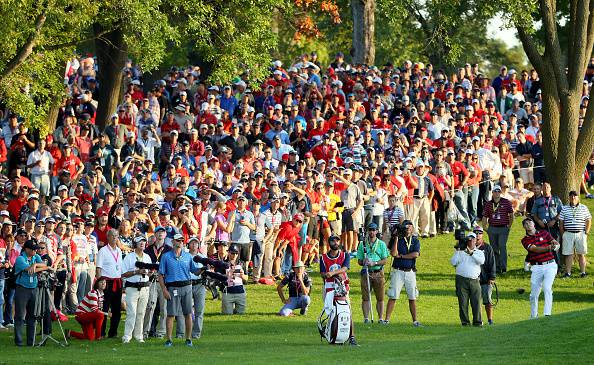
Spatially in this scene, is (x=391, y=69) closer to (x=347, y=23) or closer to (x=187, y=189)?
(x=187, y=189)

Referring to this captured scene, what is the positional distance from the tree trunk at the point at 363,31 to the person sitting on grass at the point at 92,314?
25.6m

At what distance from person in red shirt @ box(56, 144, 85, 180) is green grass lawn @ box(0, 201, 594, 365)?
4.98m

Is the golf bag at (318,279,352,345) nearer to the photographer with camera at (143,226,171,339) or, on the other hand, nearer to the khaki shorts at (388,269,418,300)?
the khaki shorts at (388,269,418,300)

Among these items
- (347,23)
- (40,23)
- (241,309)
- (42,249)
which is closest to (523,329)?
(241,309)

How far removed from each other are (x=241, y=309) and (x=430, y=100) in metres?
13.4

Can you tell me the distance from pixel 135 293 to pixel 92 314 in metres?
0.90

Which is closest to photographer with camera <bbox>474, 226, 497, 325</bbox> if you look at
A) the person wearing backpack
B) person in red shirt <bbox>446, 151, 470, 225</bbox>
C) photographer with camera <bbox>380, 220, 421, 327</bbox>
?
photographer with camera <bbox>380, 220, 421, 327</bbox>

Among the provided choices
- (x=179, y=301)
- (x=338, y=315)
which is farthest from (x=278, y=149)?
(x=338, y=315)

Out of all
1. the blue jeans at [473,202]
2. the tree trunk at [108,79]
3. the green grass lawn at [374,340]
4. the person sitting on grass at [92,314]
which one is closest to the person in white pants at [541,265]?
the green grass lawn at [374,340]

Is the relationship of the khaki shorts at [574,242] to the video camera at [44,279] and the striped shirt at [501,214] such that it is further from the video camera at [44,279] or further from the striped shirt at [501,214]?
the video camera at [44,279]

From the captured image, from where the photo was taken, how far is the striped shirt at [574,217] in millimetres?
29844

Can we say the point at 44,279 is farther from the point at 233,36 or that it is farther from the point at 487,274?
the point at 233,36

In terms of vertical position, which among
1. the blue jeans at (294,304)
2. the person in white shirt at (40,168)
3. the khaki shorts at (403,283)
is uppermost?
the person in white shirt at (40,168)

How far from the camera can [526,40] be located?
30641mm
